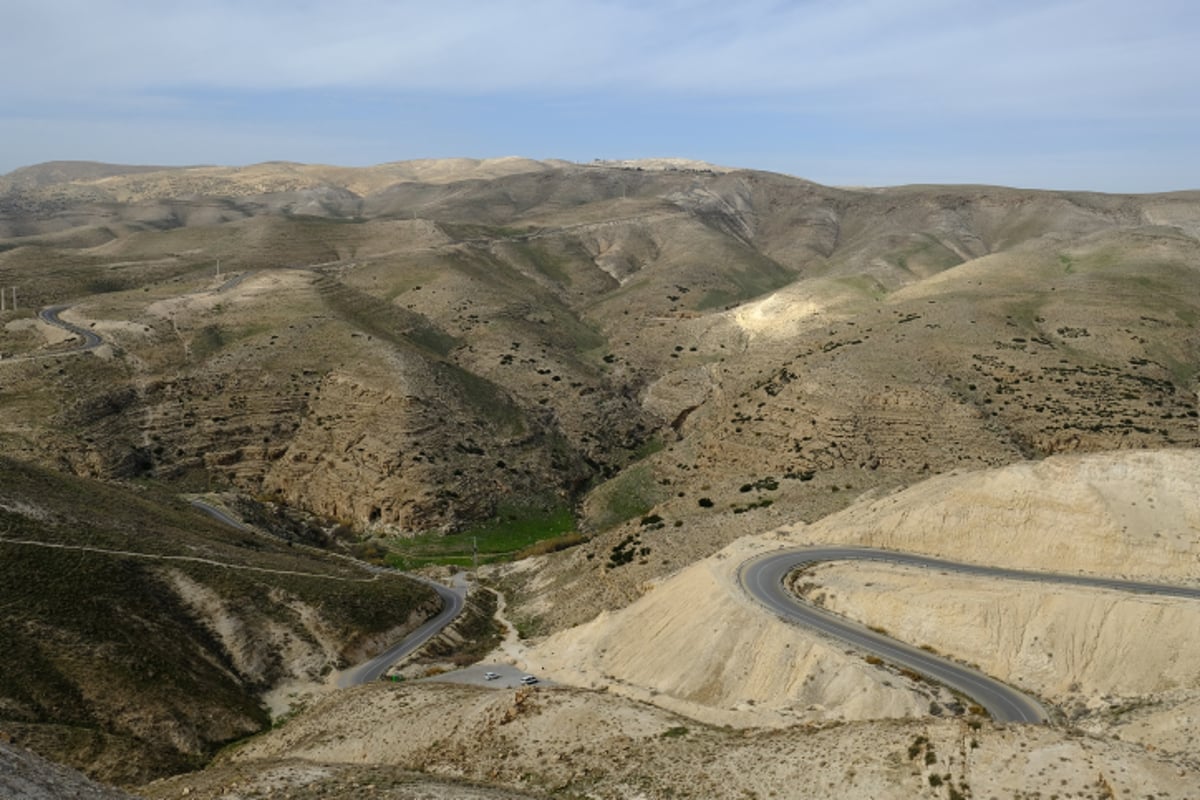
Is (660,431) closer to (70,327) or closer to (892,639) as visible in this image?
(70,327)

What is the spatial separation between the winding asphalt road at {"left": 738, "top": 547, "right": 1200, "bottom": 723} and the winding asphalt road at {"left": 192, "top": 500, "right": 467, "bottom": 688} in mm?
20325

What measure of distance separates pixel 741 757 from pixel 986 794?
7.82 m

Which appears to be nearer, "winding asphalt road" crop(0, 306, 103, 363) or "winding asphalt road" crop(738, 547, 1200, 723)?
"winding asphalt road" crop(738, 547, 1200, 723)

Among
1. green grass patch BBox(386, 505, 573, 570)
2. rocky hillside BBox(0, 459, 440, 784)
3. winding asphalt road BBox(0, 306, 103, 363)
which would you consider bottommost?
green grass patch BBox(386, 505, 573, 570)

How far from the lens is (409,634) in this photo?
57031mm

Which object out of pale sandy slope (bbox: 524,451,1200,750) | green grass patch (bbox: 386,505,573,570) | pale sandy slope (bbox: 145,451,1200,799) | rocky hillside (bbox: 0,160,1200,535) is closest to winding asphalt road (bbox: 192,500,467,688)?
green grass patch (bbox: 386,505,573,570)

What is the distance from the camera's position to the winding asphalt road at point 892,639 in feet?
119

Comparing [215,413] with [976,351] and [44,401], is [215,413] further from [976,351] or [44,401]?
[976,351]

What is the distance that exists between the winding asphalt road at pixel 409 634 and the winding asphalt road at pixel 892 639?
20.3m

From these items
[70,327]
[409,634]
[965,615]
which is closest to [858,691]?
[965,615]

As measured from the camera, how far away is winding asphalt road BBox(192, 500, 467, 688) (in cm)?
5084

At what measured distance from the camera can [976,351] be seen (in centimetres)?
9094

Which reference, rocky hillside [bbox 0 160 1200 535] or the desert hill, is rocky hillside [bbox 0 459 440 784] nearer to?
the desert hill

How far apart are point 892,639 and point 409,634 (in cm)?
2955
